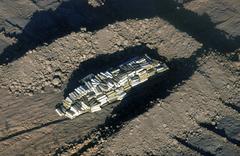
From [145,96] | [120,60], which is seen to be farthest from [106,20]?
[145,96]

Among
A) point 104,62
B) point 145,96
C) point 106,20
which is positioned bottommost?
point 145,96

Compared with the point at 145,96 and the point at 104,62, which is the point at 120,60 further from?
the point at 145,96

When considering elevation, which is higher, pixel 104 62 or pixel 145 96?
pixel 104 62

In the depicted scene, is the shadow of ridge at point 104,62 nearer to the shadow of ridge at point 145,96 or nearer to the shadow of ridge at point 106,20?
the shadow of ridge at point 145,96

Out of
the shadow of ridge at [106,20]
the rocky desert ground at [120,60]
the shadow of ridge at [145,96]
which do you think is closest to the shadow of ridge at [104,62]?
the rocky desert ground at [120,60]

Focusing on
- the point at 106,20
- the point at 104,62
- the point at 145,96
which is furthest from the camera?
the point at 106,20

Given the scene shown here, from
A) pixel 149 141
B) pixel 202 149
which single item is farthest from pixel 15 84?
pixel 202 149
